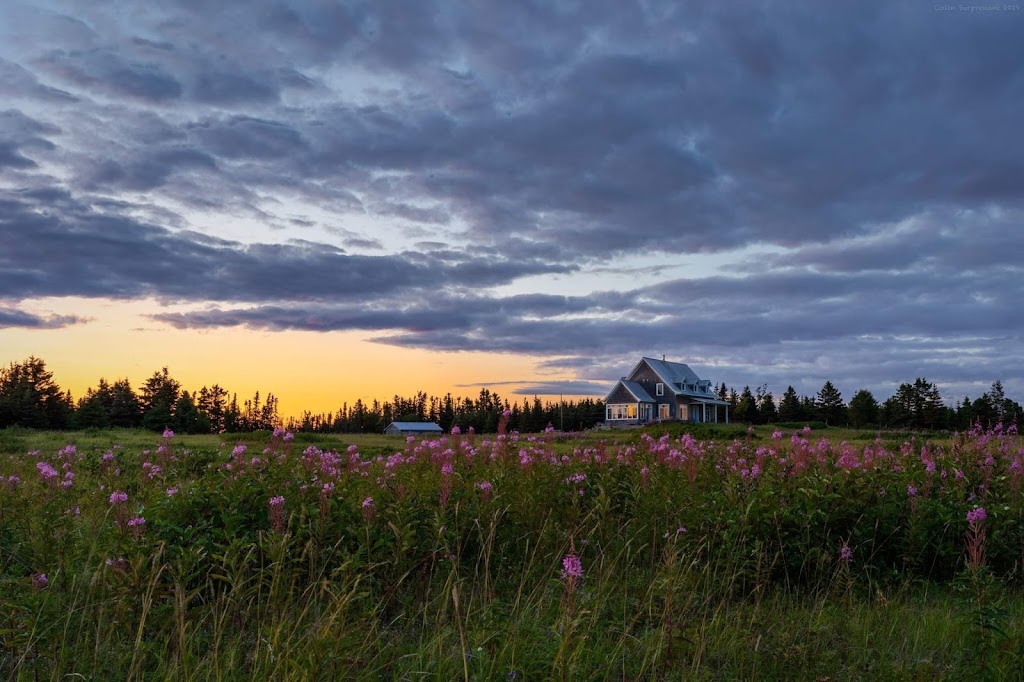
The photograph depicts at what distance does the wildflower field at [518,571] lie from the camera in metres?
3.48

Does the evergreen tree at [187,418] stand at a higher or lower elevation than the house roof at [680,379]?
lower

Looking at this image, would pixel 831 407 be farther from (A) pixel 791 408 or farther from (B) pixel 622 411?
(B) pixel 622 411

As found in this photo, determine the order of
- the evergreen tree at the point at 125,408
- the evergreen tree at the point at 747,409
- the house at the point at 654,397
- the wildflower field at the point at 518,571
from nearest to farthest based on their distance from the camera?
the wildflower field at the point at 518,571 < the evergreen tree at the point at 125,408 < the house at the point at 654,397 < the evergreen tree at the point at 747,409

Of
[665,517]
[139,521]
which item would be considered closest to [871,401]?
[665,517]

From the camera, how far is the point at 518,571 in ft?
17.1

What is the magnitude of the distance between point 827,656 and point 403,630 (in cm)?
251

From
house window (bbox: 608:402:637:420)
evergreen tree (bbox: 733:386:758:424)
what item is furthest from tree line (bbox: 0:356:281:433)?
evergreen tree (bbox: 733:386:758:424)

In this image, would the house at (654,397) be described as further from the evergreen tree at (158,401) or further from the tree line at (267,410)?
the evergreen tree at (158,401)

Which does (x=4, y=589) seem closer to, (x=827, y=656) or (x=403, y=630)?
(x=403, y=630)

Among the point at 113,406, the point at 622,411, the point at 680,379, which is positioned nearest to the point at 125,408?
the point at 113,406

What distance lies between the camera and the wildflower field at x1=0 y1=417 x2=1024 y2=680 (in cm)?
348

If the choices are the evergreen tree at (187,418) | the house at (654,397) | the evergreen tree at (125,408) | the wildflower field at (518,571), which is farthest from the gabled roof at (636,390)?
the wildflower field at (518,571)

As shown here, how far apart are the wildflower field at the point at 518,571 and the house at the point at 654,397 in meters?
48.1

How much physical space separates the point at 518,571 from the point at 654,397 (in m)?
53.2
